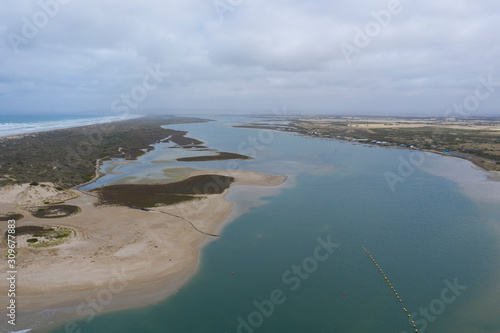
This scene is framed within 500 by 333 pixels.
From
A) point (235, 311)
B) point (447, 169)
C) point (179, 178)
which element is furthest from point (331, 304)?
point (447, 169)

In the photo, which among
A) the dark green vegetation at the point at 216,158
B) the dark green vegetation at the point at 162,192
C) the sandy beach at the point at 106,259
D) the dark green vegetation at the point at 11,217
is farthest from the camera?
the dark green vegetation at the point at 216,158

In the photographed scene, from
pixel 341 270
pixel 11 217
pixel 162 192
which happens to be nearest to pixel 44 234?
pixel 11 217

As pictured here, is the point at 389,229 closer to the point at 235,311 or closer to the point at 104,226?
the point at 235,311

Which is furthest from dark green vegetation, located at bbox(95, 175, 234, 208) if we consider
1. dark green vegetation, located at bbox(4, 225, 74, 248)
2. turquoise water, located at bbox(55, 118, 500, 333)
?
dark green vegetation, located at bbox(4, 225, 74, 248)

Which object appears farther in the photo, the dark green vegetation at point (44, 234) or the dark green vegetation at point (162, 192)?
the dark green vegetation at point (162, 192)

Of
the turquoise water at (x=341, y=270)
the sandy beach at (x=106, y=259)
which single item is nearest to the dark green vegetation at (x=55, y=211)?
the sandy beach at (x=106, y=259)

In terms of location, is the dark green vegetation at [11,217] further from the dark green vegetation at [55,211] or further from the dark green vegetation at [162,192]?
the dark green vegetation at [162,192]
